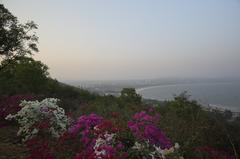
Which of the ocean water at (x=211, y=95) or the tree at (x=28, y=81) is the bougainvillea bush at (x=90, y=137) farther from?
the tree at (x=28, y=81)

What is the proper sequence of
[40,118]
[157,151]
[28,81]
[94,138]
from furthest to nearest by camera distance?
[28,81] → [40,118] → [94,138] → [157,151]

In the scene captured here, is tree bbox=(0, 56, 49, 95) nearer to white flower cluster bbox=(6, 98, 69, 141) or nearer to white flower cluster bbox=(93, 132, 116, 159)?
white flower cluster bbox=(6, 98, 69, 141)

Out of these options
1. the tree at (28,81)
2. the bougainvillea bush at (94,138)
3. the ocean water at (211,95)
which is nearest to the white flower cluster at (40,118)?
the bougainvillea bush at (94,138)

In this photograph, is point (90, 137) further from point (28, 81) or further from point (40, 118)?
point (28, 81)

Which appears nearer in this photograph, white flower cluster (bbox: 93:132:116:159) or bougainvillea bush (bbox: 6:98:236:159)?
bougainvillea bush (bbox: 6:98:236:159)

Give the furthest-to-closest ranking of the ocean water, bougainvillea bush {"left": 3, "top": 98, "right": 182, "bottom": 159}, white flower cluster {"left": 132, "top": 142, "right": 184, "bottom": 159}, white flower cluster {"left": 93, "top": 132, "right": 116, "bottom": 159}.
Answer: the ocean water < white flower cluster {"left": 93, "top": 132, "right": 116, "bottom": 159} < bougainvillea bush {"left": 3, "top": 98, "right": 182, "bottom": 159} < white flower cluster {"left": 132, "top": 142, "right": 184, "bottom": 159}

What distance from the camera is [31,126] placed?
7.63 meters

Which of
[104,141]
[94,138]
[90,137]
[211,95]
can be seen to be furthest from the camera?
[211,95]

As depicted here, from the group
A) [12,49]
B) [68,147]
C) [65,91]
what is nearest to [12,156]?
[68,147]

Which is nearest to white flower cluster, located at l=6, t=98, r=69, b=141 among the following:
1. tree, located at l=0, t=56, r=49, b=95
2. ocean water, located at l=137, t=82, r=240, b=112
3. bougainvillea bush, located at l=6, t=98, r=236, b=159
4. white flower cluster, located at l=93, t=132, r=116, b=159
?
bougainvillea bush, located at l=6, t=98, r=236, b=159

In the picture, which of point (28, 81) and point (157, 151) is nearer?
point (157, 151)

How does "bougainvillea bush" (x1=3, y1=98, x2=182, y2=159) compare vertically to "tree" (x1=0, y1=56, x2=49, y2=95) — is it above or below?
below

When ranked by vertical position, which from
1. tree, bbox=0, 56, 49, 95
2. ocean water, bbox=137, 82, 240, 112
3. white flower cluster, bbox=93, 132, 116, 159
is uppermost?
tree, bbox=0, 56, 49, 95

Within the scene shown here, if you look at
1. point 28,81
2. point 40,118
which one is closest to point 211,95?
point 28,81
